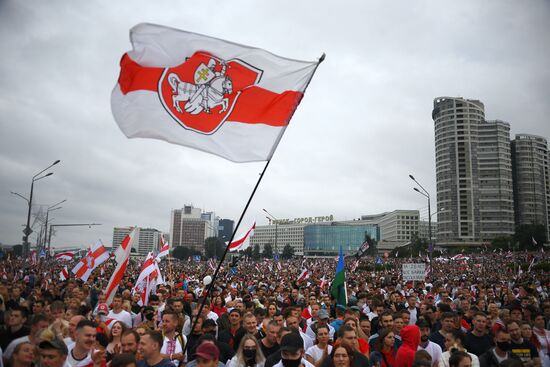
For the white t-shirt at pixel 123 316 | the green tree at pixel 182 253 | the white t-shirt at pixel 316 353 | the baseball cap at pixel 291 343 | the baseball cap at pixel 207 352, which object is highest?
the baseball cap at pixel 207 352

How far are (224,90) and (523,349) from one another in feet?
19.4

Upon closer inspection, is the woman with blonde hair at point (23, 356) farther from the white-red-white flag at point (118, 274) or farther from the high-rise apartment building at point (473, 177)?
the high-rise apartment building at point (473, 177)

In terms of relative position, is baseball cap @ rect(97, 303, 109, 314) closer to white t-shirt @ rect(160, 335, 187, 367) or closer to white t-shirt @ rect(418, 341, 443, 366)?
white t-shirt @ rect(160, 335, 187, 367)

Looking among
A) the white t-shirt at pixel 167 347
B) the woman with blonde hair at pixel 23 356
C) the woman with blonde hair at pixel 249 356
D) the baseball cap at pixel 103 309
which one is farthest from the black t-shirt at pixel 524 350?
the baseball cap at pixel 103 309

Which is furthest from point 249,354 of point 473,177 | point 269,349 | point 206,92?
point 473,177

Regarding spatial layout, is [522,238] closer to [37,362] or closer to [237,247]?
[237,247]

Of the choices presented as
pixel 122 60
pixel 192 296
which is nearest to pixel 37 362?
pixel 122 60

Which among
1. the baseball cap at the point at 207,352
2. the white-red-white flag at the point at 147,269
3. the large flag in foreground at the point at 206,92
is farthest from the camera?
the white-red-white flag at the point at 147,269

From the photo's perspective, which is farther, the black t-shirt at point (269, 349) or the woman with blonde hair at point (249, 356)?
the black t-shirt at point (269, 349)

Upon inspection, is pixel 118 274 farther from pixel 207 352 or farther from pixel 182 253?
pixel 182 253

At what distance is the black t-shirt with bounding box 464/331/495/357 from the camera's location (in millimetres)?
6754

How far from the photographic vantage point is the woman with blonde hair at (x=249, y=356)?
525cm

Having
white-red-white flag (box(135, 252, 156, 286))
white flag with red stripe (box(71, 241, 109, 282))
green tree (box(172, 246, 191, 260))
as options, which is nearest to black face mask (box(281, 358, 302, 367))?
white-red-white flag (box(135, 252, 156, 286))

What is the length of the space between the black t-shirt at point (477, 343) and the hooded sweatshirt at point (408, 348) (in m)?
1.71
